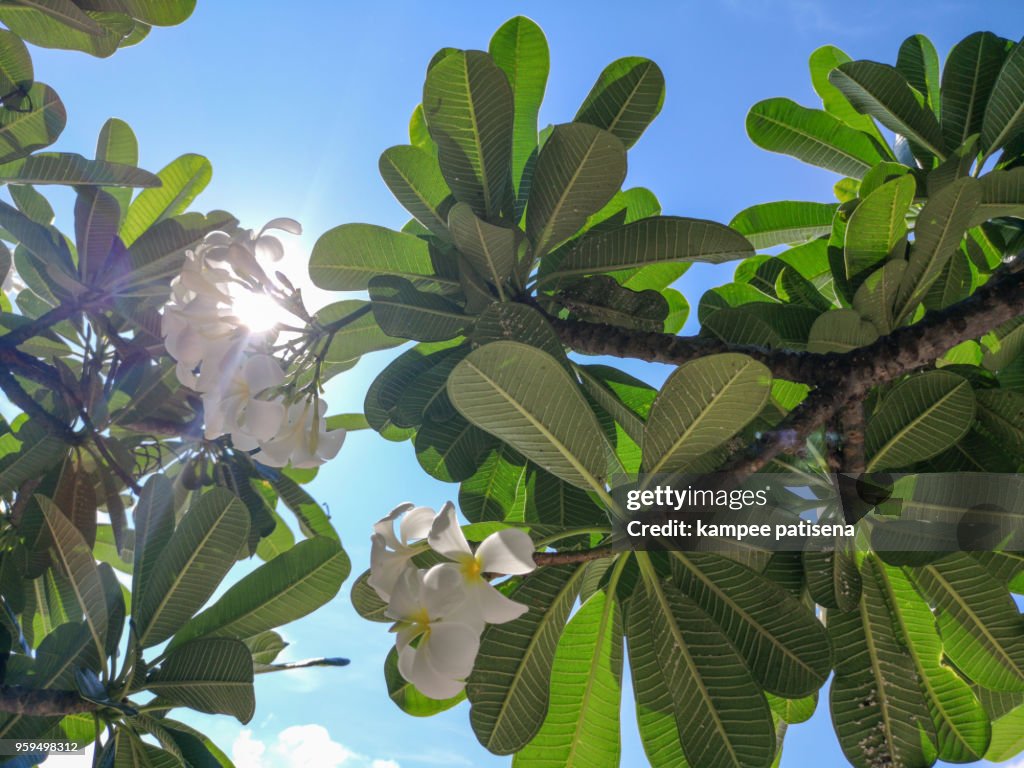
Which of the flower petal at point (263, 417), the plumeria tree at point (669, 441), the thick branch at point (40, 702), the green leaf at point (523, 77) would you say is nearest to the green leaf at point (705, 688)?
the plumeria tree at point (669, 441)

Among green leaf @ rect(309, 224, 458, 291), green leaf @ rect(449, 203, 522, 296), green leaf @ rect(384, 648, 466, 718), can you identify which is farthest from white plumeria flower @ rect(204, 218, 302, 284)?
green leaf @ rect(384, 648, 466, 718)

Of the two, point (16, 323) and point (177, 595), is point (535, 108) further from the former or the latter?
point (16, 323)

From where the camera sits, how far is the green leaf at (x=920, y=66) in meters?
1.80

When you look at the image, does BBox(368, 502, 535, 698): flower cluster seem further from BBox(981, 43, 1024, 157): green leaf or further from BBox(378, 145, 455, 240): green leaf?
BBox(981, 43, 1024, 157): green leaf

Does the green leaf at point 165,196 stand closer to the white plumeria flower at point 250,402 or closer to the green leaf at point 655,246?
the white plumeria flower at point 250,402

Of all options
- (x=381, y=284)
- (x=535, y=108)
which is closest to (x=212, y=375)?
(x=381, y=284)

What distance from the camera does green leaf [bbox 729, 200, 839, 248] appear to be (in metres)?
1.75

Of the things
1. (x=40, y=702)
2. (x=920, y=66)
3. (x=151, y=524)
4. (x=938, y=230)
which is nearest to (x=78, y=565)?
(x=151, y=524)

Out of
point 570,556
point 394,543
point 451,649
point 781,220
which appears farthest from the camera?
point 781,220

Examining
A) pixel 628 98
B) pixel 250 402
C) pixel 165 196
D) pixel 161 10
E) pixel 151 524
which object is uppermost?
pixel 161 10

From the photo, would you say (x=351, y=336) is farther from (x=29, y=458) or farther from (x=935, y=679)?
(x=935, y=679)

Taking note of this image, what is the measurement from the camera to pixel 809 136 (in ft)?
5.79

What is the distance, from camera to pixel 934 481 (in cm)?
110

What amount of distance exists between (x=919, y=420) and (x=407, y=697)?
0.89m
